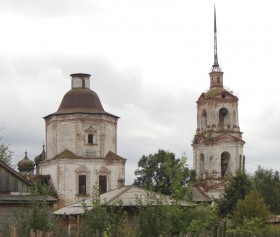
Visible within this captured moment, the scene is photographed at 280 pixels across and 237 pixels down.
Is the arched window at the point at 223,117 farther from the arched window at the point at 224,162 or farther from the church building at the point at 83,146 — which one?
the church building at the point at 83,146

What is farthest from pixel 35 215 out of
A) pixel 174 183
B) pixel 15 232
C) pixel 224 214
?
pixel 224 214

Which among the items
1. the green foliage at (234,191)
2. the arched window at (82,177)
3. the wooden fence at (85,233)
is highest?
the arched window at (82,177)

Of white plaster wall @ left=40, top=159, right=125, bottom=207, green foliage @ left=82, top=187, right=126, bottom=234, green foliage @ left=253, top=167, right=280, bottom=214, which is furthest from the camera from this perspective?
green foliage @ left=253, top=167, right=280, bottom=214

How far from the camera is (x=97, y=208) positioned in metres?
21.9

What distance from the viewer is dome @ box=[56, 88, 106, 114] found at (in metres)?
57.5

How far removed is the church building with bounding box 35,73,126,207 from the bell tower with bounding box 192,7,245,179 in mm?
9596

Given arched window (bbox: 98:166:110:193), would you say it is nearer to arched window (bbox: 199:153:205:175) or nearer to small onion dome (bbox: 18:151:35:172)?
small onion dome (bbox: 18:151:35:172)

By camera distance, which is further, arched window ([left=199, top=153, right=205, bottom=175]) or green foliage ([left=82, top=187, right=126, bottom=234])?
arched window ([left=199, top=153, right=205, bottom=175])

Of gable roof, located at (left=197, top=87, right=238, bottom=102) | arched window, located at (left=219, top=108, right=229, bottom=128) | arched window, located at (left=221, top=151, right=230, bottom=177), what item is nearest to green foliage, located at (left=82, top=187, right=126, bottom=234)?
arched window, located at (left=221, top=151, right=230, bottom=177)

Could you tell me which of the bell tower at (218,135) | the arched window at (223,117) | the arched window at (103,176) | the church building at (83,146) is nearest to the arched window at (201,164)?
the bell tower at (218,135)

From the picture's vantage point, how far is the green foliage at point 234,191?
167ft

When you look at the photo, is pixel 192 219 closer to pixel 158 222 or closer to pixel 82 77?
pixel 158 222

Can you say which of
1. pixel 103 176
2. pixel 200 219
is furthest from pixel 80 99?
pixel 200 219

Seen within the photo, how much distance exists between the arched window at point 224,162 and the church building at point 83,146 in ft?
35.3
